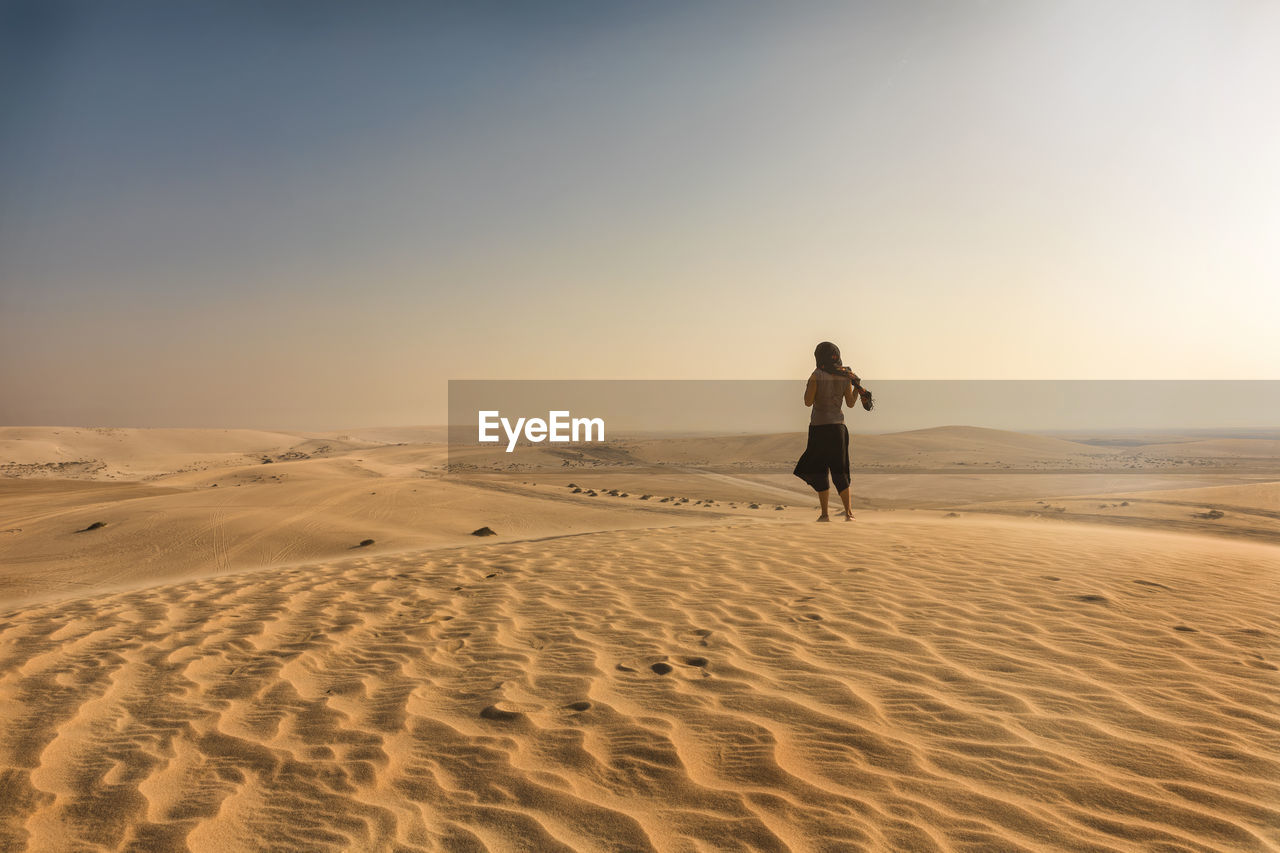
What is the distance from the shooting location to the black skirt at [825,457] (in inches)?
364

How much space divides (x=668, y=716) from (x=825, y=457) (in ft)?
21.6

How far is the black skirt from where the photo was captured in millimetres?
9242

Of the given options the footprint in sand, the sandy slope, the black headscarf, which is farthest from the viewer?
the black headscarf

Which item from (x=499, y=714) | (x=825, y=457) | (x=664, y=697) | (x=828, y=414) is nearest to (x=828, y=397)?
(x=828, y=414)

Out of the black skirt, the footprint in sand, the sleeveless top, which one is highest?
the sleeveless top

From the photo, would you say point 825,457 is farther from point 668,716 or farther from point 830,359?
point 668,716

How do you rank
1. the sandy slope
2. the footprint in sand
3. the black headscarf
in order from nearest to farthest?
the sandy slope, the footprint in sand, the black headscarf

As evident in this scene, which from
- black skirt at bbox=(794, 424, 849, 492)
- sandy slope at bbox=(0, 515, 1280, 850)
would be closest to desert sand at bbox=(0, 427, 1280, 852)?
sandy slope at bbox=(0, 515, 1280, 850)

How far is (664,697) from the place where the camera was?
11.5 ft

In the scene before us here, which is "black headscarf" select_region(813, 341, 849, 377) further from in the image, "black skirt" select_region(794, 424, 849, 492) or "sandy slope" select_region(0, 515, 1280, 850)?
"sandy slope" select_region(0, 515, 1280, 850)

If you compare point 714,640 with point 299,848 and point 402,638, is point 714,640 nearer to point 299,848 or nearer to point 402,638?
point 402,638

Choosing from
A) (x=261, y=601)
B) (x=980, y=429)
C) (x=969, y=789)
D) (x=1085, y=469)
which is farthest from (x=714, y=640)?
(x=980, y=429)

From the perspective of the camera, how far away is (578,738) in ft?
10.1

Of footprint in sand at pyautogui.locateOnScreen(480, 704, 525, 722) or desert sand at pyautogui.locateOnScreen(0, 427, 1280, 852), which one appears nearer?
desert sand at pyautogui.locateOnScreen(0, 427, 1280, 852)
